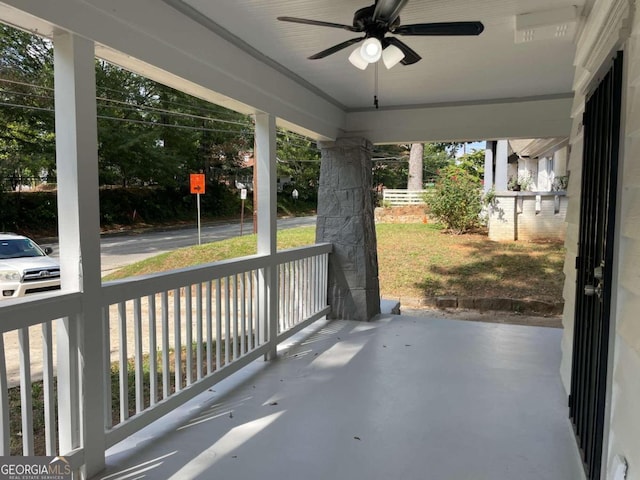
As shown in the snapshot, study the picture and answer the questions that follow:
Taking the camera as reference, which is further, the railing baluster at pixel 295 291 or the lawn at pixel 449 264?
the lawn at pixel 449 264

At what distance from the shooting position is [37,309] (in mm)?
1761

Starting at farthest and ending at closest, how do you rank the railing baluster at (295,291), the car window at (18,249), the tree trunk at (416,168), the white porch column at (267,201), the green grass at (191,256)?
the tree trunk at (416,168) → the green grass at (191,256) → the car window at (18,249) → the railing baluster at (295,291) → the white porch column at (267,201)

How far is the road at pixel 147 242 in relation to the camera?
33.5 feet

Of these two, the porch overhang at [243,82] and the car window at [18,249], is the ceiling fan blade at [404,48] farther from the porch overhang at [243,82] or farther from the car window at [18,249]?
the car window at [18,249]

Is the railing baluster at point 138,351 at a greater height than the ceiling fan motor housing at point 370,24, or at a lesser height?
lesser

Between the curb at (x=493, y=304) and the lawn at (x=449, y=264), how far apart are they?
0.61ft

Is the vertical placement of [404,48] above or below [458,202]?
above

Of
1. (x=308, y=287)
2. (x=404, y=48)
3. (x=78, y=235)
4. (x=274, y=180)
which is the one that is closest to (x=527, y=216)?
(x=308, y=287)

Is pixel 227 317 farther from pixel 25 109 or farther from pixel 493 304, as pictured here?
pixel 25 109

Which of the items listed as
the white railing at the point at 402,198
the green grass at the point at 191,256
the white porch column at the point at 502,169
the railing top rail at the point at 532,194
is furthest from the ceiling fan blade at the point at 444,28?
the white railing at the point at 402,198

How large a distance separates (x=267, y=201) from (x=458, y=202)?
771 cm

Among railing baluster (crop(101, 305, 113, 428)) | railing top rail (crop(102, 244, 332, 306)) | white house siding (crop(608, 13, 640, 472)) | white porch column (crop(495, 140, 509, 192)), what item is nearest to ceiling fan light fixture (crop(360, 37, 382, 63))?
white house siding (crop(608, 13, 640, 472))

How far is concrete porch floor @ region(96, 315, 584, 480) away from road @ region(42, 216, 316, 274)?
6.89 meters

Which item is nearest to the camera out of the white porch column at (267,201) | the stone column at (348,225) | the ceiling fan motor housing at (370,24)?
the ceiling fan motor housing at (370,24)
